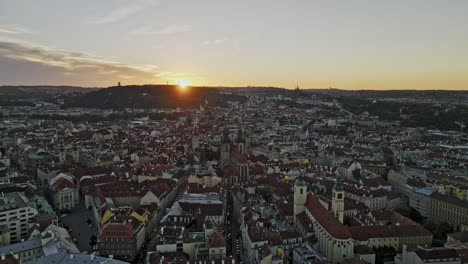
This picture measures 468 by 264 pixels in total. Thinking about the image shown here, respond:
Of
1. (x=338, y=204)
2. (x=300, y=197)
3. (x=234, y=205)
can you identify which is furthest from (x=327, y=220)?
(x=234, y=205)

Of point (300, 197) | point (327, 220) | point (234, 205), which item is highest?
point (300, 197)

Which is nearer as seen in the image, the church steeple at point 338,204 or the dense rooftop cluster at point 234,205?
the dense rooftop cluster at point 234,205

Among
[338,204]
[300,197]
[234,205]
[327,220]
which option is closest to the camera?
[327,220]

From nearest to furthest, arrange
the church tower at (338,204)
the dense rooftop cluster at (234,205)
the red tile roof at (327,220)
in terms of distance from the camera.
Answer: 1. the dense rooftop cluster at (234,205)
2. the red tile roof at (327,220)
3. the church tower at (338,204)

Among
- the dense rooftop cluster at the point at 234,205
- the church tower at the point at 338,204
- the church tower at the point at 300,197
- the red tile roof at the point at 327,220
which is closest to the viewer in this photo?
the dense rooftop cluster at the point at 234,205

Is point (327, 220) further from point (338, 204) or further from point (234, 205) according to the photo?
point (234, 205)

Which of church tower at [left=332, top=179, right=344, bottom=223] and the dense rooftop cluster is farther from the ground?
church tower at [left=332, top=179, right=344, bottom=223]

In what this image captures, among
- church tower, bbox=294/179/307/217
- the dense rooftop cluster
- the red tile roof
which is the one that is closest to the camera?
the dense rooftop cluster

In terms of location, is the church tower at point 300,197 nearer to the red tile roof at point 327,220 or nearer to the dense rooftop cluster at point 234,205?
the dense rooftop cluster at point 234,205

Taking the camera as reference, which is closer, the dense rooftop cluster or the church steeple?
the dense rooftop cluster

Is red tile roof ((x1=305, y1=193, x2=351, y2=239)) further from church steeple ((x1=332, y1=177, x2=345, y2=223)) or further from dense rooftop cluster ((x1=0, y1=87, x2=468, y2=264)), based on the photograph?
church steeple ((x1=332, y1=177, x2=345, y2=223))

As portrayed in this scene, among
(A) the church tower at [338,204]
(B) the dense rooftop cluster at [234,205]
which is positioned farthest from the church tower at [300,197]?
(A) the church tower at [338,204]

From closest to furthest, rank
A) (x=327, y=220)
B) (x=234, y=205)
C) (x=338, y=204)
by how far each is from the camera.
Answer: (x=327, y=220), (x=338, y=204), (x=234, y=205)

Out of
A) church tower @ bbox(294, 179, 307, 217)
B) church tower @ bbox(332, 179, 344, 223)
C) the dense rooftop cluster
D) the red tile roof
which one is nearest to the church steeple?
church tower @ bbox(332, 179, 344, 223)
